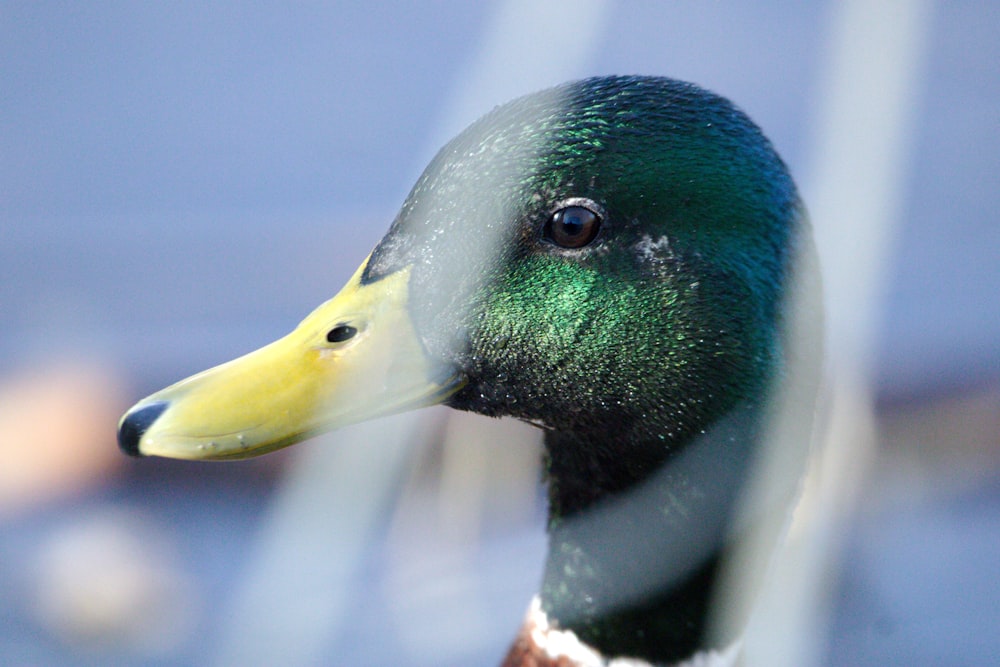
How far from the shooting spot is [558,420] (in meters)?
1.80

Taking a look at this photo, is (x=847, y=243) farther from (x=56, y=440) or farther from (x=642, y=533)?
(x=56, y=440)

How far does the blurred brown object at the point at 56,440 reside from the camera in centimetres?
357

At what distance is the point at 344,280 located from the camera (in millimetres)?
4266

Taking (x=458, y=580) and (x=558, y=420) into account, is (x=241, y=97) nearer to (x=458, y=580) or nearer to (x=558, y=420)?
(x=458, y=580)

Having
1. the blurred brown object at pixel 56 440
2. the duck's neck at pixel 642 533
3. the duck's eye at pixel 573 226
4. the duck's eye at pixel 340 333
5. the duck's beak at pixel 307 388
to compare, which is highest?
the duck's eye at pixel 573 226

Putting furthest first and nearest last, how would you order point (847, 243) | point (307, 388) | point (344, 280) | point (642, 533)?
1. point (344, 280)
2. point (847, 243)
3. point (642, 533)
4. point (307, 388)

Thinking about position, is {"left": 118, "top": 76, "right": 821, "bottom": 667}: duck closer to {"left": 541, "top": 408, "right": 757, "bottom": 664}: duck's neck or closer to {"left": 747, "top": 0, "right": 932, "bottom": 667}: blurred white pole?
{"left": 541, "top": 408, "right": 757, "bottom": 664}: duck's neck

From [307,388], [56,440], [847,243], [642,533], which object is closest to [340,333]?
[307,388]

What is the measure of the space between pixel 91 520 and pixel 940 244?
2.92 m

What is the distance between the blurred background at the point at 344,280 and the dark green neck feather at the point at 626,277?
1457 mm

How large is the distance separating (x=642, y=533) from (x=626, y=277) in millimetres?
395

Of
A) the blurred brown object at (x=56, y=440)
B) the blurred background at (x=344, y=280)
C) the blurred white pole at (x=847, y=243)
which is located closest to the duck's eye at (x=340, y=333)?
the blurred white pole at (x=847, y=243)

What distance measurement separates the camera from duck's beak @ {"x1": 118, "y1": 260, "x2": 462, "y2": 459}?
1623 mm

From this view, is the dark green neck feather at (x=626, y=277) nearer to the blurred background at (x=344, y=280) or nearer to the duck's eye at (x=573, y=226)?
the duck's eye at (x=573, y=226)
